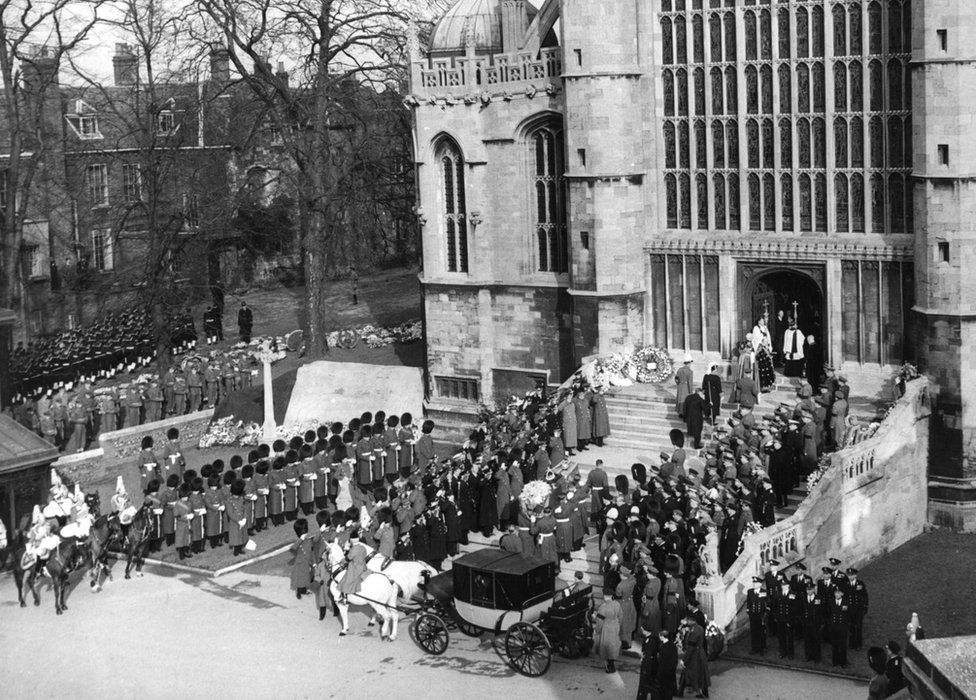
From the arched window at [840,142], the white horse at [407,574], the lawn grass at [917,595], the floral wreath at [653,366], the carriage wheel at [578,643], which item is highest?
the arched window at [840,142]

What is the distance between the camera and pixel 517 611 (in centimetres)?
2538

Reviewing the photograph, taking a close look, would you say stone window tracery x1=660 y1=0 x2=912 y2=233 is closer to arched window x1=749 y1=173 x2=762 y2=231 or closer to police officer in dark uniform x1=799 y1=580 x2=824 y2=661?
arched window x1=749 y1=173 x2=762 y2=231

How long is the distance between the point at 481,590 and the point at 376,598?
94.2 inches

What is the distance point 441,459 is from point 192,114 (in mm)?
16936

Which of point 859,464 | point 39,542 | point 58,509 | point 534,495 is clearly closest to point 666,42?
point 859,464

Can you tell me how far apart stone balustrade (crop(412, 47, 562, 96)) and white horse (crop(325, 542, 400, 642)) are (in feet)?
54.3

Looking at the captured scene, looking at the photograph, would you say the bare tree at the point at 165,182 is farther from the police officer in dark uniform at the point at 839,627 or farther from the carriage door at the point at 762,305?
the police officer in dark uniform at the point at 839,627

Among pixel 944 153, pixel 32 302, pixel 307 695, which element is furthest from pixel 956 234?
pixel 32 302

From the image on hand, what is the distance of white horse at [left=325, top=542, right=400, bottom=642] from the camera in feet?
88.6

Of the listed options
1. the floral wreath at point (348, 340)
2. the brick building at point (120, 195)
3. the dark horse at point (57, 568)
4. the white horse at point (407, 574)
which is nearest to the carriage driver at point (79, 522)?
the dark horse at point (57, 568)

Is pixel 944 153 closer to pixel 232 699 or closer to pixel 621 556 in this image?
pixel 621 556

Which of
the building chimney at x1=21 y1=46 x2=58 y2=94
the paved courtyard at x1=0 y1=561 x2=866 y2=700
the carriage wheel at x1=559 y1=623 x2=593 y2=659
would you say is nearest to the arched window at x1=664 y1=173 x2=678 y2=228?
the paved courtyard at x1=0 y1=561 x2=866 y2=700

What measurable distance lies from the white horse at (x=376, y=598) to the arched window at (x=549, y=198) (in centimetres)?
1504

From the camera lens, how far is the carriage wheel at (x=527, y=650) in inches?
978
